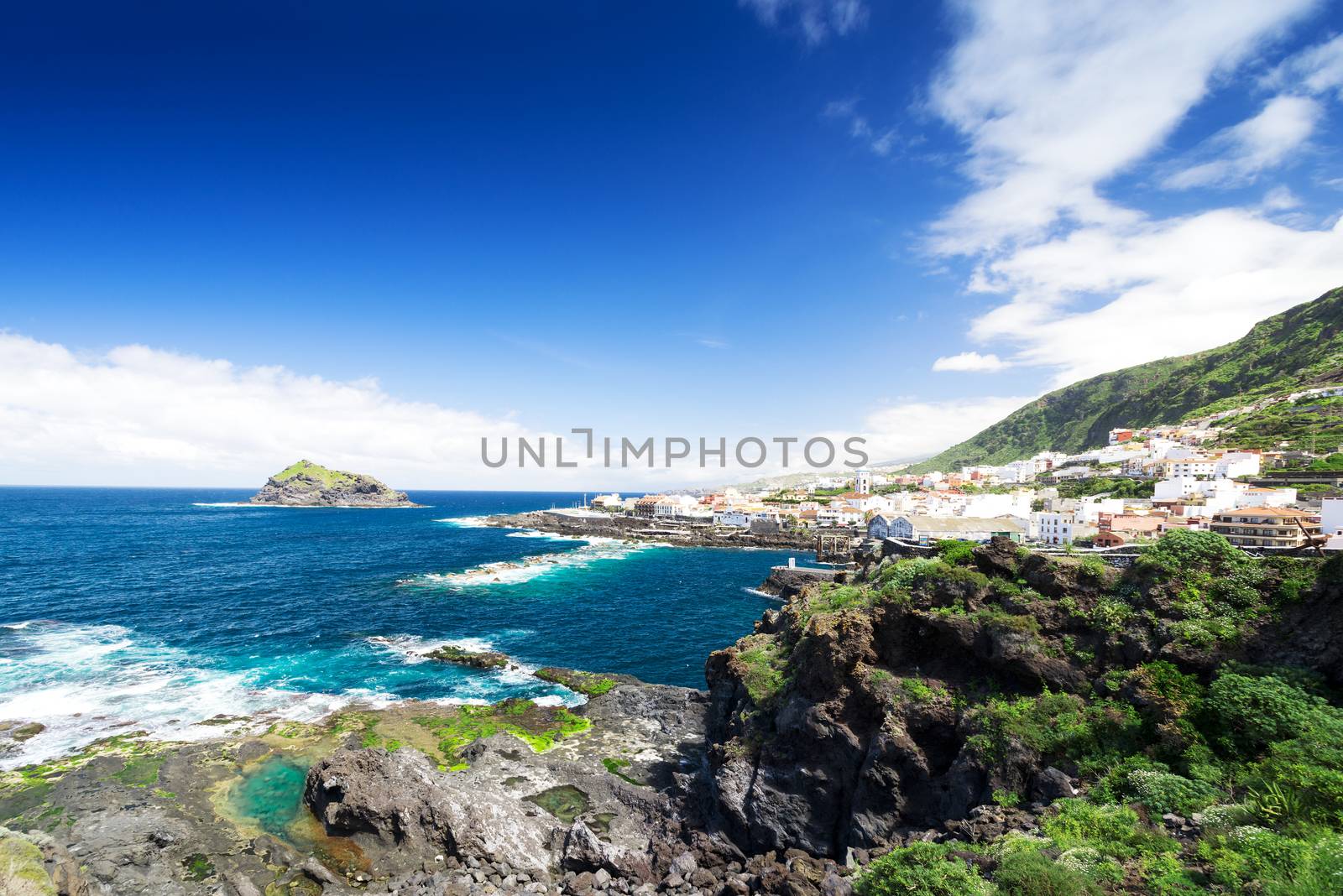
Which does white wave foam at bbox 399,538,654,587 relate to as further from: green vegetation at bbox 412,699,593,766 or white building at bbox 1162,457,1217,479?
white building at bbox 1162,457,1217,479

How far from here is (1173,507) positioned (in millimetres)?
64312

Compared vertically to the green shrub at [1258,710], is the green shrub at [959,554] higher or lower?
higher

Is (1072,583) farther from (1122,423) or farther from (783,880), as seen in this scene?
(1122,423)

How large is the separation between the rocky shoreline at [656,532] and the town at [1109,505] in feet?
17.4

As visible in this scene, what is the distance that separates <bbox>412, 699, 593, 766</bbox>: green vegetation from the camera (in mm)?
24750

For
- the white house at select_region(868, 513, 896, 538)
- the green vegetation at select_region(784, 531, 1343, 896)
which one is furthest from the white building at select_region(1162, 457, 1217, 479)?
the green vegetation at select_region(784, 531, 1343, 896)

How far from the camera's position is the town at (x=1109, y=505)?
5047 centimetres

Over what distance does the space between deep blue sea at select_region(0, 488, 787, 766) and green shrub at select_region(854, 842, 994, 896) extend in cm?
2210

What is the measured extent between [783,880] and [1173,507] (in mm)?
74304

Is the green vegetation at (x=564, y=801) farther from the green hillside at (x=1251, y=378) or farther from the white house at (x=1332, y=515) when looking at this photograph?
the green hillside at (x=1251, y=378)

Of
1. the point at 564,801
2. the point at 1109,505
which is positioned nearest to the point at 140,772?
the point at 564,801

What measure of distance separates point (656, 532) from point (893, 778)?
317 feet

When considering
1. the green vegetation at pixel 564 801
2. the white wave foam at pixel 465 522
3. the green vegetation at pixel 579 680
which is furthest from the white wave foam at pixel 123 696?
the white wave foam at pixel 465 522

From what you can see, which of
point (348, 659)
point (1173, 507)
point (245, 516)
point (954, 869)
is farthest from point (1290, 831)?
point (245, 516)
